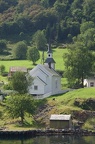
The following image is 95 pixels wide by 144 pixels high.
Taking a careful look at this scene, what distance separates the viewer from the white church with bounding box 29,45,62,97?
95375mm

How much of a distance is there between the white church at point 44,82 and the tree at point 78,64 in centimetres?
325

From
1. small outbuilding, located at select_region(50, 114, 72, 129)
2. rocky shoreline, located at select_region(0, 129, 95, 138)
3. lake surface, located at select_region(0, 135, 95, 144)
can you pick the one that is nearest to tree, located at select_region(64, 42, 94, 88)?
small outbuilding, located at select_region(50, 114, 72, 129)

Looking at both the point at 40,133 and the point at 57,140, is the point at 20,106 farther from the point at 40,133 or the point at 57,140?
the point at 57,140

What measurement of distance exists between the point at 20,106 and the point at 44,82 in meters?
19.4

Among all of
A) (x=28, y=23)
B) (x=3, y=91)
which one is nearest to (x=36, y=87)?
(x=3, y=91)

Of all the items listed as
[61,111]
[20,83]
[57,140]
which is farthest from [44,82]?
[57,140]

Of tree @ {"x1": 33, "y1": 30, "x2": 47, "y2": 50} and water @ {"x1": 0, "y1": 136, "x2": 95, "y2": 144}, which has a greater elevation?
tree @ {"x1": 33, "y1": 30, "x2": 47, "y2": 50}

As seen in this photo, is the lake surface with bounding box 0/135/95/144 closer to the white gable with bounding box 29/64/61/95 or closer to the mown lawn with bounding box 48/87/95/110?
the mown lawn with bounding box 48/87/95/110

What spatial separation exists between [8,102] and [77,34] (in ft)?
352

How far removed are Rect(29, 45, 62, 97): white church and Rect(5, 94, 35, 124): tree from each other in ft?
48.9

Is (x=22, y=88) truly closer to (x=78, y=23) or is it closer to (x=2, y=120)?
(x=2, y=120)

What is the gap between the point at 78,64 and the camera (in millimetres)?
99312

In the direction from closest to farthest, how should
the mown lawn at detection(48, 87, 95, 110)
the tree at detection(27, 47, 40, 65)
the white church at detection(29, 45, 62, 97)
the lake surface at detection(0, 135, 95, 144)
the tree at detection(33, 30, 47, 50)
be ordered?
the lake surface at detection(0, 135, 95, 144), the mown lawn at detection(48, 87, 95, 110), the white church at detection(29, 45, 62, 97), the tree at detection(27, 47, 40, 65), the tree at detection(33, 30, 47, 50)

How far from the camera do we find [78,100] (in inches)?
3260
